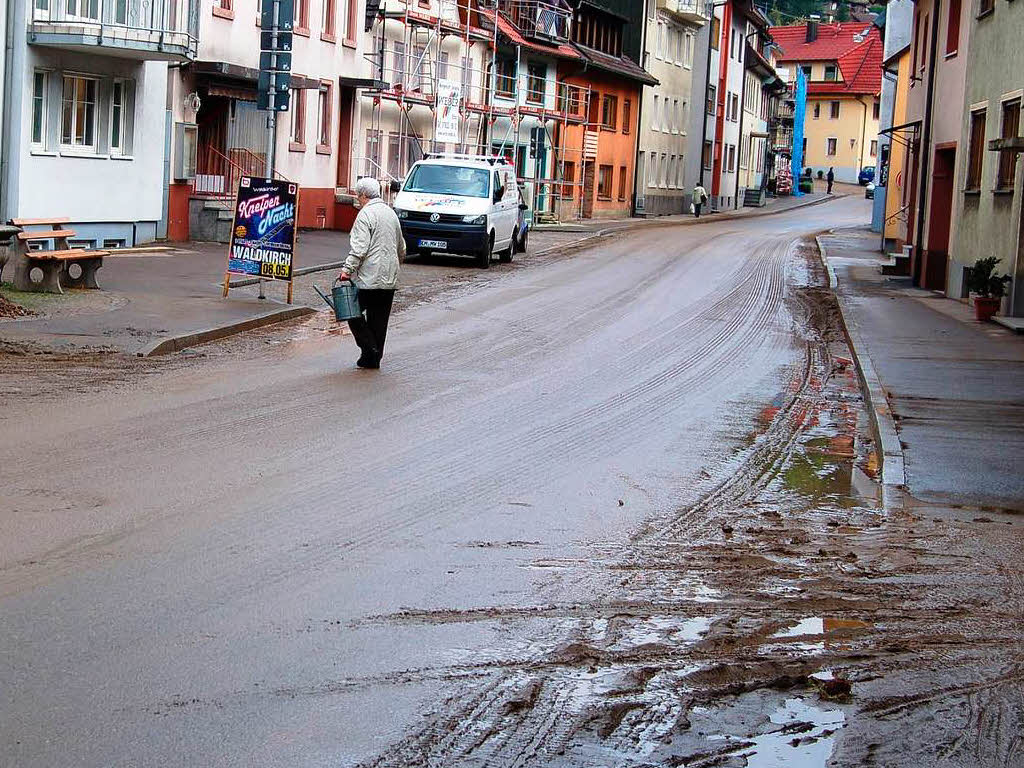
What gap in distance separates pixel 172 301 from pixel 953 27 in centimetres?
1832

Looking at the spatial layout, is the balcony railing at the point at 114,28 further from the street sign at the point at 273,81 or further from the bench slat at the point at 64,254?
the bench slat at the point at 64,254

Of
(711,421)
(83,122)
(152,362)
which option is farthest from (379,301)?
(83,122)

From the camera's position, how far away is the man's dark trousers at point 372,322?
1434 cm

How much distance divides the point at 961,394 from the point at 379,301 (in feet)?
18.8

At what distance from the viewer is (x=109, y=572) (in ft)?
21.2

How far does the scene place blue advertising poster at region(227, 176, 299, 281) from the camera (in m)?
19.4

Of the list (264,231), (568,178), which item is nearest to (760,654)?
(264,231)

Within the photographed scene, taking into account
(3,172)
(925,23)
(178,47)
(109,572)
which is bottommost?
(109,572)

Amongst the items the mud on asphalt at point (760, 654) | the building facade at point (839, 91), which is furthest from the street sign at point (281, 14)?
the building facade at point (839, 91)

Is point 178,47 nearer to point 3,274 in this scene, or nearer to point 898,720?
point 3,274

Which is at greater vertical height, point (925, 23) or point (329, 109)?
point (925, 23)

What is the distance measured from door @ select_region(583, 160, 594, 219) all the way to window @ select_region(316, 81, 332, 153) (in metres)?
24.2

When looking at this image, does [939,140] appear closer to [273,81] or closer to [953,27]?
[953,27]

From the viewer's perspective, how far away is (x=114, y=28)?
84.3 ft
